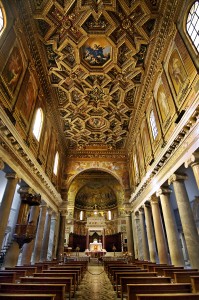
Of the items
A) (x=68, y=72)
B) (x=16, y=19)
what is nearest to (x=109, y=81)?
(x=68, y=72)

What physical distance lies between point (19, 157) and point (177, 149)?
7208 millimetres

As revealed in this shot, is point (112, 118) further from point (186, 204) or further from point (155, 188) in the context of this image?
point (186, 204)

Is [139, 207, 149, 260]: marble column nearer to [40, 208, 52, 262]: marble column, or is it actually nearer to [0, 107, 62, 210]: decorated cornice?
[40, 208, 52, 262]: marble column

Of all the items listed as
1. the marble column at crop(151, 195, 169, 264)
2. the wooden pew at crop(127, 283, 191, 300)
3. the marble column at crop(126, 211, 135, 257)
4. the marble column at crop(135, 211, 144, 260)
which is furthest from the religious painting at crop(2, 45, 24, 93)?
the marble column at crop(126, 211, 135, 257)

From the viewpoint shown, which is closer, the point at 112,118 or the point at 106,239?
the point at 112,118

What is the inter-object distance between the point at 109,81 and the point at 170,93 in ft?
16.2

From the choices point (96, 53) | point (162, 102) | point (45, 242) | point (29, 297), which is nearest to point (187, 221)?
point (162, 102)

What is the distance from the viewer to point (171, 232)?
9.28m

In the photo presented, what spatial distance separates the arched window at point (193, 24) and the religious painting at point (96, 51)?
14.3ft

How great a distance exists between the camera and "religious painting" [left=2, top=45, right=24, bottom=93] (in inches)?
311

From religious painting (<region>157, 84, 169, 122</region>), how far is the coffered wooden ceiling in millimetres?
1775

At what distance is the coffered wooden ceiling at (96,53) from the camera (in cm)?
892

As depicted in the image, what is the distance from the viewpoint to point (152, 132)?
12.1 metres

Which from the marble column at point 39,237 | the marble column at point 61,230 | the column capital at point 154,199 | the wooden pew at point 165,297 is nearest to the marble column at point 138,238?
the column capital at point 154,199
